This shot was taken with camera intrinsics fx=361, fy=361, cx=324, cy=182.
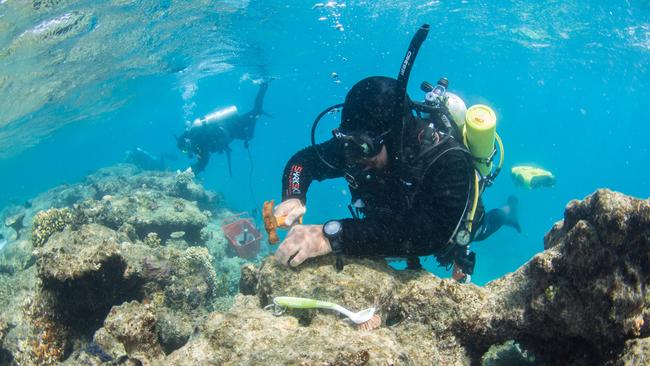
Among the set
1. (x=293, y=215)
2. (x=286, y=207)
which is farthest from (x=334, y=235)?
(x=286, y=207)

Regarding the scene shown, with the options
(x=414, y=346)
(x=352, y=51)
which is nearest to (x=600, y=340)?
(x=414, y=346)

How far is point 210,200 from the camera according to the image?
63.2 feet

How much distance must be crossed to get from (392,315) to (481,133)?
2.05m

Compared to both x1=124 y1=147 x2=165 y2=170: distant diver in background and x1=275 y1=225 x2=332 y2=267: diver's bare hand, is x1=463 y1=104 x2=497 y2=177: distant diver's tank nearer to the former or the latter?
x1=275 y1=225 x2=332 y2=267: diver's bare hand

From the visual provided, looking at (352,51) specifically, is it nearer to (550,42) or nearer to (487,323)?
(550,42)

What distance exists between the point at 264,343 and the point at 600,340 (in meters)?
2.03

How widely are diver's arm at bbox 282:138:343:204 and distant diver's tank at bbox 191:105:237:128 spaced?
14063 mm

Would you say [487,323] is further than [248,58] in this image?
No

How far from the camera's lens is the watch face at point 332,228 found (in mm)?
2865

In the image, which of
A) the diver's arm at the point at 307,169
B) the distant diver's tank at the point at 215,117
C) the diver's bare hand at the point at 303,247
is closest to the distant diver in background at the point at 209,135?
the distant diver's tank at the point at 215,117

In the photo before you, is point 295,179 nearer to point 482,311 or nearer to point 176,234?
point 482,311

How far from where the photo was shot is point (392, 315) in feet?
9.40

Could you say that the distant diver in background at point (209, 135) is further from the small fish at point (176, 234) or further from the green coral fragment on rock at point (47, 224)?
the green coral fragment on rock at point (47, 224)

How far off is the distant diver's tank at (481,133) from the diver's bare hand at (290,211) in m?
1.90
